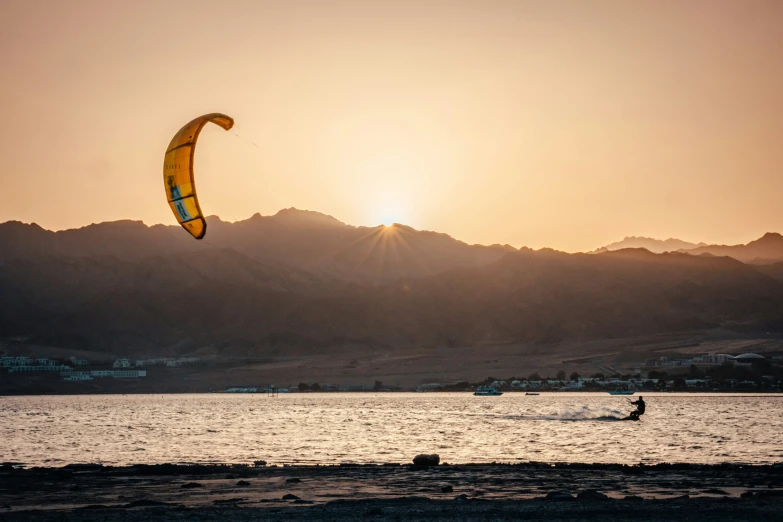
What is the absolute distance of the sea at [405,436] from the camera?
42375mm

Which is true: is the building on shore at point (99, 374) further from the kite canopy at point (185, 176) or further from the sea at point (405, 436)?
the kite canopy at point (185, 176)

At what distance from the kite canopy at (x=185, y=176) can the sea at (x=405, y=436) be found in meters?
14.1

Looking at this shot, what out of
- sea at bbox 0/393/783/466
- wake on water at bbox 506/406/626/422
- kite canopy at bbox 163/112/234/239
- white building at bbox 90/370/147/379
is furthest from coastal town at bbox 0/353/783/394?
kite canopy at bbox 163/112/234/239

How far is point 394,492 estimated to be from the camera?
93.0ft

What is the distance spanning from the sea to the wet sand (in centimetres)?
533

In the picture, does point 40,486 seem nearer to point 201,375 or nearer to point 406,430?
point 406,430

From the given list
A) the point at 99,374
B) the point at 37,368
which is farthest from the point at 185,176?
the point at 37,368

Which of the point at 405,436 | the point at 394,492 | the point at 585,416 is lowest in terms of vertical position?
the point at 585,416

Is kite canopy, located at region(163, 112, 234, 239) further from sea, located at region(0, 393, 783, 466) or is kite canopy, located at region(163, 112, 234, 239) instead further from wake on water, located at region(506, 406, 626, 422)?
wake on water, located at region(506, 406, 626, 422)

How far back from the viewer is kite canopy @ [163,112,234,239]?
96.7ft

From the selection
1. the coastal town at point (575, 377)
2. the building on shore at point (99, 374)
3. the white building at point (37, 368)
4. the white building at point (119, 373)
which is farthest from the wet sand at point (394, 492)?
the white building at point (37, 368)

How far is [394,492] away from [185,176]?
12074 mm

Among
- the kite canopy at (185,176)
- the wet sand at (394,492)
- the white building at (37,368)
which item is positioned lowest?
Result: the wet sand at (394,492)

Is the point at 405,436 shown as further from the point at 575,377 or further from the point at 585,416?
the point at 575,377
